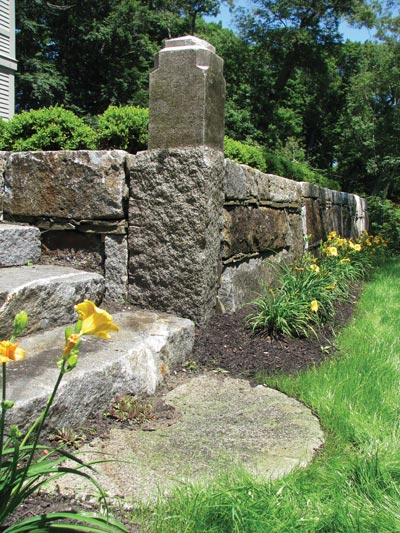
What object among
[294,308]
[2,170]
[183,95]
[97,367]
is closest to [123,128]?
[183,95]

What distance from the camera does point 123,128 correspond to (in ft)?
11.9

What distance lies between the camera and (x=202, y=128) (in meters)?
3.07

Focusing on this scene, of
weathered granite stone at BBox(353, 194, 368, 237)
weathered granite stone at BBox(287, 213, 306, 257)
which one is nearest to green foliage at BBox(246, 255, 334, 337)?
weathered granite stone at BBox(287, 213, 306, 257)

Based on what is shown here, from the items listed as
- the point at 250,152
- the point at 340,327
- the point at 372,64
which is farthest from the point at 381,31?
the point at 340,327

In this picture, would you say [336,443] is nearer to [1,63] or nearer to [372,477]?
[372,477]

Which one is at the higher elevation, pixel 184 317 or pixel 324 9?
pixel 324 9

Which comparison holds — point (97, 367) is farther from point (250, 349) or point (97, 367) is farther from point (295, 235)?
point (295, 235)

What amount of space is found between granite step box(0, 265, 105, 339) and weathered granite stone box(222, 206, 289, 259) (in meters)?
1.10

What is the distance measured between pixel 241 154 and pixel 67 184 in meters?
2.09

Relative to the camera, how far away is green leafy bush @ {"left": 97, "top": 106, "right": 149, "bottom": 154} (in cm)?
364

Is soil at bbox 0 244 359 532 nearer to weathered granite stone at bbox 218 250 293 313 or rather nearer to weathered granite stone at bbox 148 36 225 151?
weathered granite stone at bbox 218 250 293 313

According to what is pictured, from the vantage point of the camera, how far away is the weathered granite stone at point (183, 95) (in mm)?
3070

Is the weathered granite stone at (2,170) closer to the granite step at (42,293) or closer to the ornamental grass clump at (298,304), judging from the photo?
the granite step at (42,293)

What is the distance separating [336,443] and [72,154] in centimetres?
232
